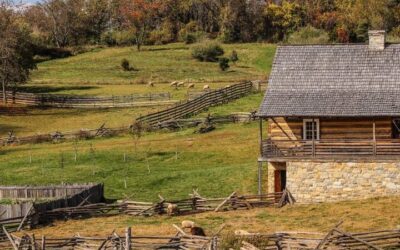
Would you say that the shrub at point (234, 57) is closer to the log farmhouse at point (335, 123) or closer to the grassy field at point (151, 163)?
the grassy field at point (151, 163)

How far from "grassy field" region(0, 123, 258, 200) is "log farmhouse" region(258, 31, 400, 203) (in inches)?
144

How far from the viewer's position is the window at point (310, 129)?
4062cm

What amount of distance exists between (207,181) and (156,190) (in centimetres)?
280

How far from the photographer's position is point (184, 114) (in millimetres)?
64938

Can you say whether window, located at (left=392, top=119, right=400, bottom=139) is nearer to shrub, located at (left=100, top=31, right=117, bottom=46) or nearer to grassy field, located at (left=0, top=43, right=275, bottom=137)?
grassy field, located at (left=0, top=43, right=275, bottom=137)

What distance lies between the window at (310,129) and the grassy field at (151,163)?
13.9 ft

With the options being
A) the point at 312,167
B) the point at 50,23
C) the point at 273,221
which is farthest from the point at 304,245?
the point at 50,23

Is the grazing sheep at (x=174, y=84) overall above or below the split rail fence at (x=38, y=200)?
above

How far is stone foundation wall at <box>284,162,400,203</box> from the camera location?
38.6 m

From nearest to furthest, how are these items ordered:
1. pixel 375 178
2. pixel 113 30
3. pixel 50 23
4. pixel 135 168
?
pixel 375 178 → pixel 135 168 → pixel 50 23 → pixel 113 30

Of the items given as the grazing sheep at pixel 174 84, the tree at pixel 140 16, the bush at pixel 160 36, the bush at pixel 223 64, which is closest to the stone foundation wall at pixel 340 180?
the grazing sheep at pixel 174 84

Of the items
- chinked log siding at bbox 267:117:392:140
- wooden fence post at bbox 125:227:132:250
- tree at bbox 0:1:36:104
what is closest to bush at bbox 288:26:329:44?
tree at bbox 0:1:36:104

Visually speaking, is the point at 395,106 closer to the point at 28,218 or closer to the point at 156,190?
the point at 156,190

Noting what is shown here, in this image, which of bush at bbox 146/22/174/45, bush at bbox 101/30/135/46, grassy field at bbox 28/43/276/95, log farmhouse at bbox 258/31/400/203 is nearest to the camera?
log farmhouse at bbox 258/31/400/203
